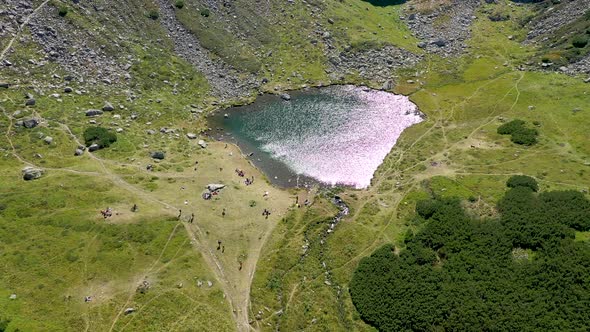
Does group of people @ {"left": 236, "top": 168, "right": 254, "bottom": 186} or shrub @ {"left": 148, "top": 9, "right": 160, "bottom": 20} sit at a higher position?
shrub @ {"left": 148, "top": 9, "right": 160, "bottom": 20}

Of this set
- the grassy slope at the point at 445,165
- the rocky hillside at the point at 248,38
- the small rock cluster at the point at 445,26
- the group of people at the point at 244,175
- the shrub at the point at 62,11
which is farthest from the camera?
the small rock cluster at the point at 445,26

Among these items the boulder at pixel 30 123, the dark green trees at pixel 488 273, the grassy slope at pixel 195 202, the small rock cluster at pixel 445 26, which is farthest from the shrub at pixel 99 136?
the small rock cluster at pixel 445 26

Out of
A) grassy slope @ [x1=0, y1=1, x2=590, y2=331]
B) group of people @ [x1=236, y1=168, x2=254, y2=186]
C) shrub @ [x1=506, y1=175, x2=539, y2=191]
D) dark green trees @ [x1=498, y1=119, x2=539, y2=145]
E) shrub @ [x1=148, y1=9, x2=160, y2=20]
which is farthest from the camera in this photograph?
shrub @ [x1=148, y1=9, x2=160, y2=20]

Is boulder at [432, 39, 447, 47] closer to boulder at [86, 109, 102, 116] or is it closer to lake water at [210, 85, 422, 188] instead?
lake water at [210, 85, 422, 188]

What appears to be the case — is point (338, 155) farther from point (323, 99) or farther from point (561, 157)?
point (561, 157)

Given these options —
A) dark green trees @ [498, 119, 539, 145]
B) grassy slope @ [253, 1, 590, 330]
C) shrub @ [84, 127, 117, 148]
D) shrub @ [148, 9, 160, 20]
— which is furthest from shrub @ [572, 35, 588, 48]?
shrub @ [84, 127, 117, 148]

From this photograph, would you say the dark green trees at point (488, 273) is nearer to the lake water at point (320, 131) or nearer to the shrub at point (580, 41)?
the lake water at point (320, 131)

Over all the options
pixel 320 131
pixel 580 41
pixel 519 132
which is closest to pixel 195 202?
pixel 320 131
